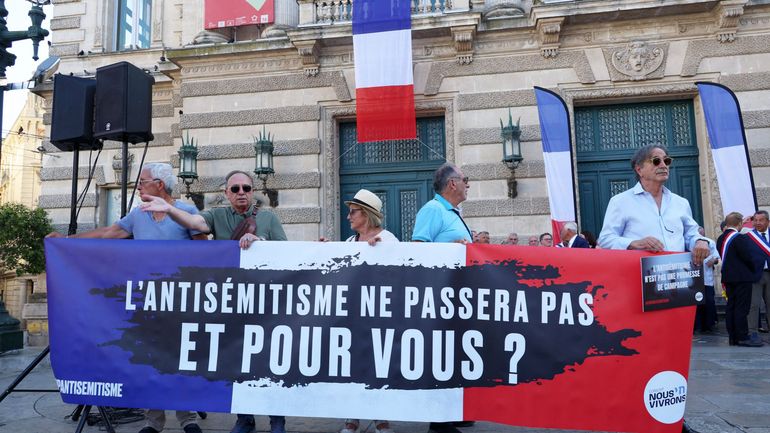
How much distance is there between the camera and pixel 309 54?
12.1 m

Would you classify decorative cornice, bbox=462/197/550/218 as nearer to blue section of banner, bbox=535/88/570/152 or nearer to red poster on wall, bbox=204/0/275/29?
blue section of banner, bbox=535/88/570/152

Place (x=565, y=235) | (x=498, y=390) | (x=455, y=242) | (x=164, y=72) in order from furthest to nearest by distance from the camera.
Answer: (x=164, y=72) → (x=565, y=235) → (x=455, y=242) → (x=498, y=390)

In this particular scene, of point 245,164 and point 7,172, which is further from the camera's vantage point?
point 7,172

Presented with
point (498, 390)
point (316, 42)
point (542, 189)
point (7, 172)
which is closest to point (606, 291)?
point (498, 390)

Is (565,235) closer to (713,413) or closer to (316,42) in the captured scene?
(713,413)

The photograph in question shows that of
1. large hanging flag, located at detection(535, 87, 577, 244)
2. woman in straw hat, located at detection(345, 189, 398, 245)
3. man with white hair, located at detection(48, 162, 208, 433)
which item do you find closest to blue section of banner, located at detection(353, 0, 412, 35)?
large hanging flag, located at detection(535, 87, 577, 244)

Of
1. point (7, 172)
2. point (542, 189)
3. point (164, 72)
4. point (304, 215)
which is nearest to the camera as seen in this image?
point (542, 189)

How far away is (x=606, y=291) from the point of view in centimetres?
383

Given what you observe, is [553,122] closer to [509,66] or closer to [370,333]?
[509,66]

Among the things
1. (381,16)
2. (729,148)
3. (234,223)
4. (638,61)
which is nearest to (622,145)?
(638,61)

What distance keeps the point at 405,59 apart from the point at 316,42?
2.08 metres

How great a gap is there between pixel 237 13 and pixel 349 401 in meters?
11.5

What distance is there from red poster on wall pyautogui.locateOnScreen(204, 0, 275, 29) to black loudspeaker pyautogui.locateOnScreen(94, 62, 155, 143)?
7961 millimetres

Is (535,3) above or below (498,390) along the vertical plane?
above
